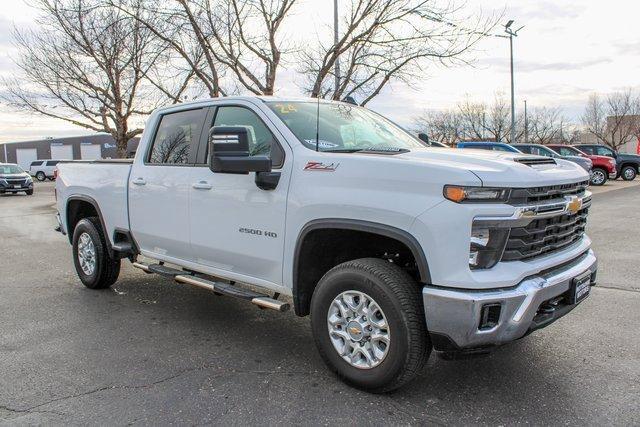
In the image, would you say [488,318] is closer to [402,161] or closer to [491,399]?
[491,399]

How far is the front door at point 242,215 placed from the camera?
3.98 meters

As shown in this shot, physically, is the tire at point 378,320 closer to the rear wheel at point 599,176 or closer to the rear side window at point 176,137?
the rear side window at point 176,137

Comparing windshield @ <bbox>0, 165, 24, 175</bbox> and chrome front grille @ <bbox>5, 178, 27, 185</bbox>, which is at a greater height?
windshield @ <bbox>0, 165, 24, 175</bbox>

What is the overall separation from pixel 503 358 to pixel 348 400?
53.7 inches

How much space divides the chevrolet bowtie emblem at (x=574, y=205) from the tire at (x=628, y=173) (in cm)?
2876

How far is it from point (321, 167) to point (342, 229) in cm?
44

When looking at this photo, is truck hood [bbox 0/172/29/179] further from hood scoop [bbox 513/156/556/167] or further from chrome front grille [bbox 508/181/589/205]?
chrome front grille [bbox 508/181/589/205]

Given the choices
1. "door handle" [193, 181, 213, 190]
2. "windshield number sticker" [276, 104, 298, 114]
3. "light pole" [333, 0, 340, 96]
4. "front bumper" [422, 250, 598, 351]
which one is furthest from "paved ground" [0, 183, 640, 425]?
"light pole" [333, 0, 340, 96]

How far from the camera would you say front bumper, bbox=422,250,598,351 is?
9.94 feet

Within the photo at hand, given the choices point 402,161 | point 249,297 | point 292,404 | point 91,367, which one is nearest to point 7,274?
point 91,367

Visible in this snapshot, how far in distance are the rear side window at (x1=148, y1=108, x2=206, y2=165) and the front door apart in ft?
0.69

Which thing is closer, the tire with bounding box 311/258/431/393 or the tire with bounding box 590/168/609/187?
the tire with bounding box 311/258/431/393

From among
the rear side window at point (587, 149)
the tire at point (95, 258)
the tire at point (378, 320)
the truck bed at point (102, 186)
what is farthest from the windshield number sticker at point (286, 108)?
the rear side window at point (587, 149)

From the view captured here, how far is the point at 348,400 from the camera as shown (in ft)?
11.4
